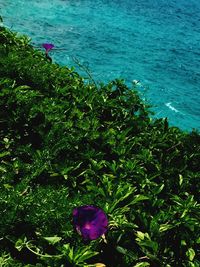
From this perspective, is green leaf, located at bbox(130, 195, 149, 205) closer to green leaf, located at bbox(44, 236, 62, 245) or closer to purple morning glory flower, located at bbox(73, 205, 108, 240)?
purple morning glory flower, located at bbox(73, 205, 108, 240)

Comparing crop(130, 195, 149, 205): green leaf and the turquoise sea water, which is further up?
crop(130, 195, 149, 205): green leaf

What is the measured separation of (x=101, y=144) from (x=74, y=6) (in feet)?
62.3

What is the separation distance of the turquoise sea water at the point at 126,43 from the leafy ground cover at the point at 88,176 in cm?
465

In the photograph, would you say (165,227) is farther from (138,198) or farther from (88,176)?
(88,176)

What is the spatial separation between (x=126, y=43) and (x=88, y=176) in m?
13.9

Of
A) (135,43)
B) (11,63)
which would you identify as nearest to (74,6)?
(135,43)

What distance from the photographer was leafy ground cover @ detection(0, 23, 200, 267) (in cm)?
190

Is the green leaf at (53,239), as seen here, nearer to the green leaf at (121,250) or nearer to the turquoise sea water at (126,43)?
the green leaf at (121,250)

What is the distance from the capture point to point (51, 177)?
2383mm

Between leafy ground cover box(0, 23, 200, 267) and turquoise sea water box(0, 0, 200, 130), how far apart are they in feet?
15.2

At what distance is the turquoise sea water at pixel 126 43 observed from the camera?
452 inches

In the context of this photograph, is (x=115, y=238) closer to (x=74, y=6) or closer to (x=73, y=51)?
(x=73, y=51)

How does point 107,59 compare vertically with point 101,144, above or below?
below

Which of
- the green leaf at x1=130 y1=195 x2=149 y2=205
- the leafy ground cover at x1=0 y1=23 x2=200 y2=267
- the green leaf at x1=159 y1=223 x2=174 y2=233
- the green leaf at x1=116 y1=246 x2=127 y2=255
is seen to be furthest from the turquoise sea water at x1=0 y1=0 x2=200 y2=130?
the green leaf at x1=116 y1=246 x2=127 y2=255
